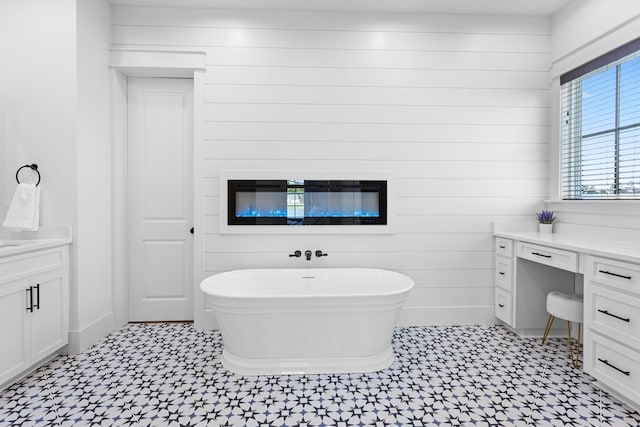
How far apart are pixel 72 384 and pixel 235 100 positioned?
97.1 inches

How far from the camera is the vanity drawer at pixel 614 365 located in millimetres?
1911

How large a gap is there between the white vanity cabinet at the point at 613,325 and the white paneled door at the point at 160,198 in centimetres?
319

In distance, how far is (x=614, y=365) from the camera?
2.03 meters

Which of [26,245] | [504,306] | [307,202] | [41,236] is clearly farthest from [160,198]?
[504,306]

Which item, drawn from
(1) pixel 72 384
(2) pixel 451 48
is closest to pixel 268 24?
(2) pixel 451 48

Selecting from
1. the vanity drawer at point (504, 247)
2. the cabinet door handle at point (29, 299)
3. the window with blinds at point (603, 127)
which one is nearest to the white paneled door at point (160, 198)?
the cabinet door handle at point (29, 299)

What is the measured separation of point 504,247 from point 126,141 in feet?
11.9

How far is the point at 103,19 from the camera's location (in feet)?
9.70

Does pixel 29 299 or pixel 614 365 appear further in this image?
pixel 29 299

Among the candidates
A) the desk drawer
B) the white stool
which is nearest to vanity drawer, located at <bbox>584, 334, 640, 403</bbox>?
the white stool

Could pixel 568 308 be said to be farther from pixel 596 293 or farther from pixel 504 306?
pixel 504 306

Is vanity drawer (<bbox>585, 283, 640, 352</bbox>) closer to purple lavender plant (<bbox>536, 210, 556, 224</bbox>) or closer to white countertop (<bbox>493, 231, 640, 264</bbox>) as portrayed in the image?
white countertop (<bbox>493, 231, 640, 264</bbox>)

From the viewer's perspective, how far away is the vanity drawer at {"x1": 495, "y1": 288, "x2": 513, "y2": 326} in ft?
9.86

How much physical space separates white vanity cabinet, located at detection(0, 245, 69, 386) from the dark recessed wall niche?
4.38ft
